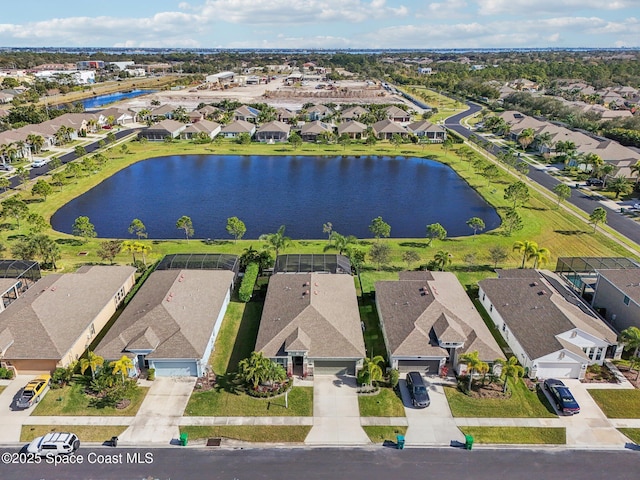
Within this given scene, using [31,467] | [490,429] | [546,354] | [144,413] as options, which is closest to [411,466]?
[490,429]

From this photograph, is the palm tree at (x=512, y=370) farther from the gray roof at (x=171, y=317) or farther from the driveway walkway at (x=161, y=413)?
the driveway walkway at (x=161, y=413)

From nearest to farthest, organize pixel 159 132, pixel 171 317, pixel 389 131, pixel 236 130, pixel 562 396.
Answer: pixel 562 396
pixel 171 317
pixel 159 132
pixel 389 131
pixel 236 130

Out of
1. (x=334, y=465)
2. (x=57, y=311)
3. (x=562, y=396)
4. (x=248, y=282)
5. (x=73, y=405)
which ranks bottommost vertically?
(x=73, y=405)

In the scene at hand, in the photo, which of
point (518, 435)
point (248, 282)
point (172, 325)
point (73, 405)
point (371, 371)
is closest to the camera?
point (518, 435)

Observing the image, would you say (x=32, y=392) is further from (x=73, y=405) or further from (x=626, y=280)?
(x=626, y=280)

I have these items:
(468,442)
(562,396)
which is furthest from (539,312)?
(468,442)

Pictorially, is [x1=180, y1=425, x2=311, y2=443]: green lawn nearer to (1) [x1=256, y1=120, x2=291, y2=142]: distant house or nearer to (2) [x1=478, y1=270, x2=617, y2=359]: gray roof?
(2) [x1=478, y1=270, x2=617, y2=359]: gray roof
